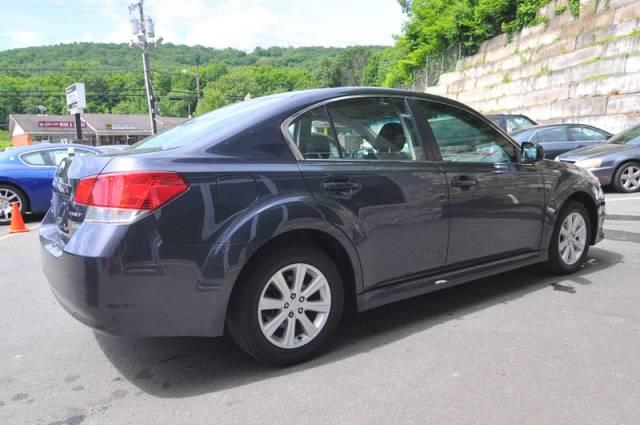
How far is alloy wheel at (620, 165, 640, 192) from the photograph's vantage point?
32.1 feet

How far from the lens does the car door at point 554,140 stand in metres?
11.9

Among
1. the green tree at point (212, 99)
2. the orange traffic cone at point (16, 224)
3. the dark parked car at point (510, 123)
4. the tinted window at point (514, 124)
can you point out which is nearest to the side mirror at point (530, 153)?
the orange traffic cone at point (16, 224)

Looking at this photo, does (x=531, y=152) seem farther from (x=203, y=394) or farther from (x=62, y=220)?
(x=62, y=220)

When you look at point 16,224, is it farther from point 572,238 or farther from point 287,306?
point 572,238

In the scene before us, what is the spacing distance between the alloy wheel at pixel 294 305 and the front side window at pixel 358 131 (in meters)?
0.72

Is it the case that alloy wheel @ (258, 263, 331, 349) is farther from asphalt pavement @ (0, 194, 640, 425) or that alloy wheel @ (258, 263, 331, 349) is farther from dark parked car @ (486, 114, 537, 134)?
dark parked car @ (486, 114, 537, 134)

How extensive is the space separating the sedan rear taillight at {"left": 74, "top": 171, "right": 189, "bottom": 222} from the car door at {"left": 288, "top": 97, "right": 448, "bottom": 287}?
79 centimetres

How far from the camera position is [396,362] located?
3033 millimetres

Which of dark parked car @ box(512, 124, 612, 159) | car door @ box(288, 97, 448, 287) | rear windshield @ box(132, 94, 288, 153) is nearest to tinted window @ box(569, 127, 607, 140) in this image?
dark parked car @ box(512, 124, 612, 159)

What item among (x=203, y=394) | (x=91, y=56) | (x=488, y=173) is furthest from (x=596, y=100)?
(x=91, y=56)

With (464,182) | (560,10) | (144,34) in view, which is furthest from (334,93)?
(144,34)

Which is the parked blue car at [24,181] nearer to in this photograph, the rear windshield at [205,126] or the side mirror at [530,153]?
the rear windshield at [205,126]

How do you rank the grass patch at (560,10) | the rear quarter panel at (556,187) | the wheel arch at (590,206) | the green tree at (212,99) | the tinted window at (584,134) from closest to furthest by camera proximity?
the rear quarter panel at (556,187) → the wheel arch at (590,206) → the tinted window at (584,134) → the grass patch at (560,10) → the green tree at (212,99)

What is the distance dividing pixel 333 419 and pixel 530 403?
100cm
